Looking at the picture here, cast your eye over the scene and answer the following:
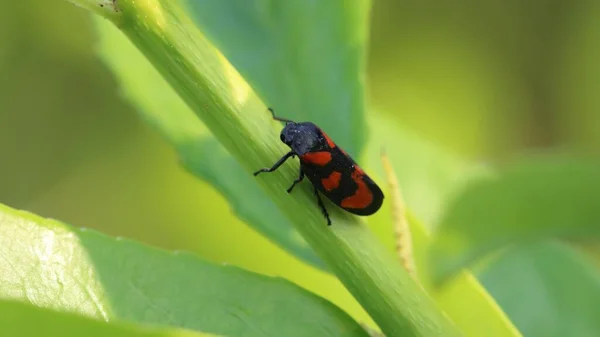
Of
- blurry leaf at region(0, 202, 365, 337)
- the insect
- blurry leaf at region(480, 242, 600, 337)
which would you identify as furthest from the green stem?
blurry leaf at region(480, 242, 600, 337)

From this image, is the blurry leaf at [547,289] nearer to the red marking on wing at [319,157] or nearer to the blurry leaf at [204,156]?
the red marking on wing at [319,157]

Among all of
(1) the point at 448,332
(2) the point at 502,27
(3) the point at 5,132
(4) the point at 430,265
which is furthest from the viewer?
(2) the point at 502,27

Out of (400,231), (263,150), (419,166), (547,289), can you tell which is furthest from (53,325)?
(419,166)

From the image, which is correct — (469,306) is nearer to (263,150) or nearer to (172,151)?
(263,150)

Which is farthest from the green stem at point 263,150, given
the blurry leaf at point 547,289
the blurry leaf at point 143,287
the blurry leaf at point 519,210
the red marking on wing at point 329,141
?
the blurry leaf at point 547,289

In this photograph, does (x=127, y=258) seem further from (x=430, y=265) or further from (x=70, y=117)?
(x=70, y=117)

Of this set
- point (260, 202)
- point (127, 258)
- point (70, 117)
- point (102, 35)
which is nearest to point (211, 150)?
point (260, 202)

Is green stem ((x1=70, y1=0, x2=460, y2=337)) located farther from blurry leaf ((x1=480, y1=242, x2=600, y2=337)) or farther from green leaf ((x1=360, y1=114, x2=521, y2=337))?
blurry leaf ((x1=480, y1=242, x2=600, y2=337))
